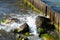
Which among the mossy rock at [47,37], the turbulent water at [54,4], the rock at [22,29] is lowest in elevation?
the mossy rock at [47,37]

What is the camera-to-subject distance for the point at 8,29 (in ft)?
52.3

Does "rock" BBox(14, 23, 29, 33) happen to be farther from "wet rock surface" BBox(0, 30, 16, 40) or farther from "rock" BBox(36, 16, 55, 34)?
"rock" BBox(36, 16, 55, 34)

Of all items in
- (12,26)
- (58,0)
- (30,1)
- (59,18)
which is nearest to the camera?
(59,18)

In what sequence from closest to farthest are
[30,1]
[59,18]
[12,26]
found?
[59,18] < [12,26] < [30,1]

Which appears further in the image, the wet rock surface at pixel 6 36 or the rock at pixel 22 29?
the rock at pixel 22 29

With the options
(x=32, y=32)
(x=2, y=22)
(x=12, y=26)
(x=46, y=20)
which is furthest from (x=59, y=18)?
(x=2, y=22)

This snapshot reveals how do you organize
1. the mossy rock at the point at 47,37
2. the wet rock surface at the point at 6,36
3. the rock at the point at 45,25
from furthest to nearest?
the rock at the point at 45,25, the wet rock surface at the point at 6,36, the mossy rock at the point at 47,37

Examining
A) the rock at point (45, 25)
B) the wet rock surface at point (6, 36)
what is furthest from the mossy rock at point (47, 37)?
the wet rock surface at point (6, 36)

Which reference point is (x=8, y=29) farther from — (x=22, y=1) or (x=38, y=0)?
(x=22, y=1)

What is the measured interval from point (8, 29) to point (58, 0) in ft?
40.2

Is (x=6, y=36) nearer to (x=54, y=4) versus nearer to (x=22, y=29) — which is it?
(x=22, y=29)

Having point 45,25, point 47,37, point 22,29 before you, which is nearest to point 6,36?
point 22,29

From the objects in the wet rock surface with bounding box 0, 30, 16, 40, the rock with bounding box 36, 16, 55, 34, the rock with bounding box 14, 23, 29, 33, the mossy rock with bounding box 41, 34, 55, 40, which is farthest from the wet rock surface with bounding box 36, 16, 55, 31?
the wet rock surface with bounding box 0, 30, 16, 40

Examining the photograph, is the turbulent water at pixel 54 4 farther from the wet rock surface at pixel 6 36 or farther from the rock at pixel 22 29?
the wet rock surface at pixel 6 36
